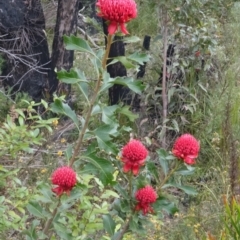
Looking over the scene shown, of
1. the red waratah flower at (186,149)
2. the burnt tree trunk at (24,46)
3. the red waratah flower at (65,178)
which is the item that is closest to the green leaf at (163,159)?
the red waratah flower at (186,149)

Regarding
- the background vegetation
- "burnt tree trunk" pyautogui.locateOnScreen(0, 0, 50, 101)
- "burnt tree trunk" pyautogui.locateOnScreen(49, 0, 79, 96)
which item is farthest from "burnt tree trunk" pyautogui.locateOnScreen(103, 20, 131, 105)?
"burnt tree trunk" pyautogui.locateOnScreen(0, 0, 50, 101)

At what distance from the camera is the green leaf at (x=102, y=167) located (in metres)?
2.08

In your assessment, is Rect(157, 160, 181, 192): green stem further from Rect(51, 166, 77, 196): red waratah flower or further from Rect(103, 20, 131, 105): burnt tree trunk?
Rect(103, 20, 131, 105): burnt tree trunk

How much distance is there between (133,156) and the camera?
82.8 inches

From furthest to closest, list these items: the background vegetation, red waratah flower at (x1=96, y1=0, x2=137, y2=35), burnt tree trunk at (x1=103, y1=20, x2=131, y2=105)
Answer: burnt tree trunk at (x1=103, y1=20, x2=131, y2=105) → the background vegetation → red waratah flower at (x1=96, y1=0, x2=137, y2=35)

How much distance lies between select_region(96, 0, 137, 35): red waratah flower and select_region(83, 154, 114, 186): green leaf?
0.48 metres

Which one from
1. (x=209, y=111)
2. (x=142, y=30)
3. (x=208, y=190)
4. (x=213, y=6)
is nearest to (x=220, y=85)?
(x=209, y=111)

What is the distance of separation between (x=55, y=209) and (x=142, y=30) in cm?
605

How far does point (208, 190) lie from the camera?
413 centimetres

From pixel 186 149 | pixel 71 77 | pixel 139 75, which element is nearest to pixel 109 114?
pixel 71 77

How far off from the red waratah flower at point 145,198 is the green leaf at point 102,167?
6.5 inches

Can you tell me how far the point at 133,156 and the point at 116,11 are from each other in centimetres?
53

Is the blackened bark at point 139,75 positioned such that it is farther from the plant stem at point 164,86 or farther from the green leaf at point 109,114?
the green leaf at point 109,114

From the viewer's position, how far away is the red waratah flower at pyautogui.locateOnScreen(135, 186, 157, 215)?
2166 mm
